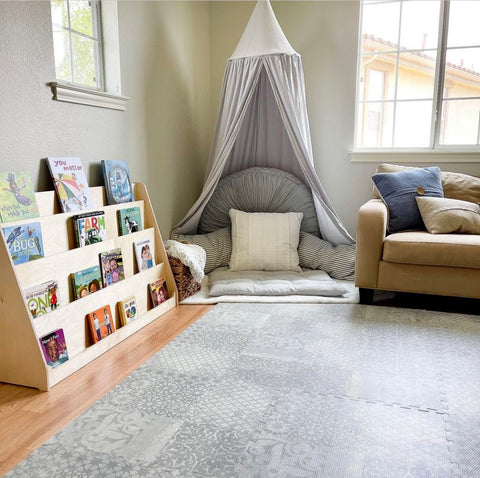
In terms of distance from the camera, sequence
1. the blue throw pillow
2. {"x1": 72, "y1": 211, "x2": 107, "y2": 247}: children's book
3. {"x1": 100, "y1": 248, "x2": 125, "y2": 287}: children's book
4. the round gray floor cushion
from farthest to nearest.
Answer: the round gray floor cushion
the blue throw pillow
{"x1": 100, "y1": 248, "x2": 125, "y2": 287}: children's book
{"x1": 72, "y1": 211, "x2": 107, "y2": 247}: children's book

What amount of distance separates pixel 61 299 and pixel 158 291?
681mm

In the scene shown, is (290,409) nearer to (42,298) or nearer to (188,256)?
(42,298)

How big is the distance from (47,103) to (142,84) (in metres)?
0.83

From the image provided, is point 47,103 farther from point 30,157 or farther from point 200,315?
point 200,315

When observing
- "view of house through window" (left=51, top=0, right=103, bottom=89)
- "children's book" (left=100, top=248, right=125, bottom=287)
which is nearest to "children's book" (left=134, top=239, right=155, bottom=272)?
"children's book" (left=100, top=248, right=125, bottom=287)

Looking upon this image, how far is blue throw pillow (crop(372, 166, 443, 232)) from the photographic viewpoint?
2770 millimetres

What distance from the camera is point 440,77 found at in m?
3.26

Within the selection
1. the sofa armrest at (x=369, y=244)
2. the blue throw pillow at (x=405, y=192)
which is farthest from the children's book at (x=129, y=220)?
the blue throw pillow at (x=405, y=192)

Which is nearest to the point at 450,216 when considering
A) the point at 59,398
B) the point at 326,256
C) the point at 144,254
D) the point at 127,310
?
the point at 326,256

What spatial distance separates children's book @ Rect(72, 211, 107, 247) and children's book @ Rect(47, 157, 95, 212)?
68mm

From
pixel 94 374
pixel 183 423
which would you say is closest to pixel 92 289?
pixel 94 374

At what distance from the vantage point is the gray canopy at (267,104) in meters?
3.04

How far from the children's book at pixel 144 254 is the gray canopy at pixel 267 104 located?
0.72 meters

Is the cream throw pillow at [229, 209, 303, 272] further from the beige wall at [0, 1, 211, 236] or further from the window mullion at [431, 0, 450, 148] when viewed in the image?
the window mullion at [431, 0, 450, 148]
